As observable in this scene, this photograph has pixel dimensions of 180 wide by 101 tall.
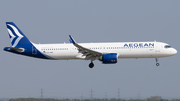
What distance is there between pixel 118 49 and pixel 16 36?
1892cm

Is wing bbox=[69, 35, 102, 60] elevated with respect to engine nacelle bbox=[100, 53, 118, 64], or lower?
elevated

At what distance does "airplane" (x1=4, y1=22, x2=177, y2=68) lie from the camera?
59.7 metres

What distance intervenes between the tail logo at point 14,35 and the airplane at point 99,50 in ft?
3.28

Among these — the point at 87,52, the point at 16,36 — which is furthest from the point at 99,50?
the point at 16,36

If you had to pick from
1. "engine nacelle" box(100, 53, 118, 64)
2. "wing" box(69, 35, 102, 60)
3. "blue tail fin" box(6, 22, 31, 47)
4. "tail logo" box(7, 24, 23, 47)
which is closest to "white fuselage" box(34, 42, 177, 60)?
"wing" box(69, 35, 102, 60)

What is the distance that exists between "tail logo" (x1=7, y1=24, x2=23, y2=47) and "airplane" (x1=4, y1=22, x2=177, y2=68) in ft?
3.28

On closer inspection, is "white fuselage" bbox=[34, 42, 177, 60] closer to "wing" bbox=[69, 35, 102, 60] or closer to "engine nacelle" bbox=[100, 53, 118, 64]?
"wing" bbox=[69, 35, 102, 60]

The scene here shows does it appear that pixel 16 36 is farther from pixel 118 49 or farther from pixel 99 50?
pixel 118 49

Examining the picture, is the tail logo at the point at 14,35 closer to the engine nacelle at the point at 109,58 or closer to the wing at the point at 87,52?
the wing at the point at 87,52

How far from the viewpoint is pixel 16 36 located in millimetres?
63781

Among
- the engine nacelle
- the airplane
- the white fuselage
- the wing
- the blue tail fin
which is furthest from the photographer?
the blue tail fin

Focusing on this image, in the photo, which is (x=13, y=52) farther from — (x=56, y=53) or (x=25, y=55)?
(x=56, y=53)

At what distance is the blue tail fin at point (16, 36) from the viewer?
2477 inches

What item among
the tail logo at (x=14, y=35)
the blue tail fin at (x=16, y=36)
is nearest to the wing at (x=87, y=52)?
the blue tail fin at (x=16, y=36)
